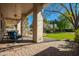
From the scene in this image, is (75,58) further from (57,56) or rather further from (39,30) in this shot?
(39,30)

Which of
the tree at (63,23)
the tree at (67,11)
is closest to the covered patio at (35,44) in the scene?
the tree at (67,11)

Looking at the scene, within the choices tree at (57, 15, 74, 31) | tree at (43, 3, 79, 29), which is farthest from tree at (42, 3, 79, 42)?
tree at (57, 15, 74, 31)

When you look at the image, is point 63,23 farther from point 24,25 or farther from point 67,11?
point 24,25

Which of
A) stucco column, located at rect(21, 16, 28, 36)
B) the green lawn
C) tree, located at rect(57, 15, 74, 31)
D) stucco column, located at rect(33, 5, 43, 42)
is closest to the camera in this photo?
tree, located at rect(57, 15, 74, 31)

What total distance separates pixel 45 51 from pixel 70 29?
2.20 metres

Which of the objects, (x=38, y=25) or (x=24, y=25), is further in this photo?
(x=24, y=25)

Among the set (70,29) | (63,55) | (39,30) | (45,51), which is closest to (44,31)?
(39,30)

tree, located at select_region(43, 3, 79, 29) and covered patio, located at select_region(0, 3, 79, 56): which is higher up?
tree, located at select_region(43, 3, 79, 29)

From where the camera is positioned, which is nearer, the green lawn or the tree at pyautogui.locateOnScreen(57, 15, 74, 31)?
the tree at pyautogui.locateOnScreen(57, 15, 74, 31)

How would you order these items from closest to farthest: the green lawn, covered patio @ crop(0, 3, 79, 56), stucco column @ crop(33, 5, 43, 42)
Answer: covered patio @ crop(0, 3, 79, 56) → the green lawn → stucco column @ crop(33, 5, 43, 42)

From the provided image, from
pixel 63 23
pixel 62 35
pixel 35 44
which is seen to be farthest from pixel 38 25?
pixel 63 23

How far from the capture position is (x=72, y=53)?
25.3ft

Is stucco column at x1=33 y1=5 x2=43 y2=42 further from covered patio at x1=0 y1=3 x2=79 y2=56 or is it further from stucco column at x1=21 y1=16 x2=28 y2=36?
stucco column at x1=21 y1=16 x2=28 y2=36

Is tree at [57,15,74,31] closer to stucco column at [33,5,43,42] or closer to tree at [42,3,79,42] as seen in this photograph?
tree at [42,3,79,42]
